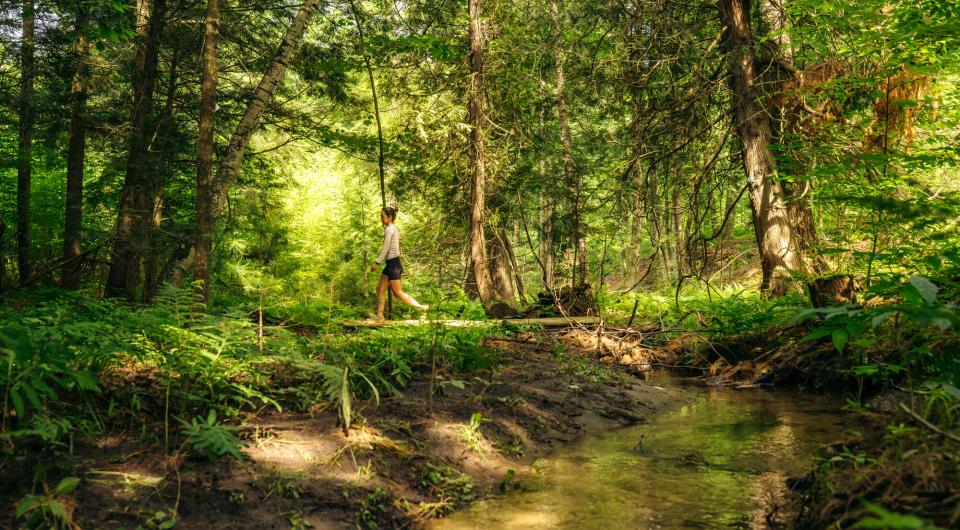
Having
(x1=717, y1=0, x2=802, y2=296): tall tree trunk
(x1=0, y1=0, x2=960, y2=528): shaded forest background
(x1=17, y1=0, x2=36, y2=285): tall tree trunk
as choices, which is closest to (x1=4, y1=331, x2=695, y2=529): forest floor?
(x1=0, y1=0, x2=960, y2=528): shaded forest background

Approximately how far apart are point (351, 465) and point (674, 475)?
7.47ft

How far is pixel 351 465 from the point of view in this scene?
12.3 feet

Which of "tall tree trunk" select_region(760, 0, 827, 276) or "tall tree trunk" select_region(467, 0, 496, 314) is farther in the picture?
"tall tree trunk" select_region(467, 0, 496, 314)

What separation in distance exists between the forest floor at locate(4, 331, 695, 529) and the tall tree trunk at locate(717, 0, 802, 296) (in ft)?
19.2

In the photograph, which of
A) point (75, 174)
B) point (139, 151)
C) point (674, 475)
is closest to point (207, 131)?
point (139, 151)

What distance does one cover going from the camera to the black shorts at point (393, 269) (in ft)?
37.0

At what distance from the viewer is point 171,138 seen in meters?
12.6

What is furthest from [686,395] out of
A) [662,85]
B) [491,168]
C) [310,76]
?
[310,76]

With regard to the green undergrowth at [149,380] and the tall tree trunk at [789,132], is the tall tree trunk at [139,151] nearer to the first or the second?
the green undergrowth at [149,380]

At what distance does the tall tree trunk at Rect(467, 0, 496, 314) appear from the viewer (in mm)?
13531

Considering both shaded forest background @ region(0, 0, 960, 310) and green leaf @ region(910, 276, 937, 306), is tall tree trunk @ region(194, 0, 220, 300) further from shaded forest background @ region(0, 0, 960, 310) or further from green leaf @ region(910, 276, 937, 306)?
green leaf @ region(910, 276, 937, 306)

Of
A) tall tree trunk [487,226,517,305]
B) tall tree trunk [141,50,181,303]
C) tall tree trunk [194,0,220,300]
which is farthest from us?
tall tree trunk [487,226,517,305]

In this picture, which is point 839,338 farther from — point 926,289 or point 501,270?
point 501,270

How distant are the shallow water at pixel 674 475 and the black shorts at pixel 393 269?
20.4 feet
